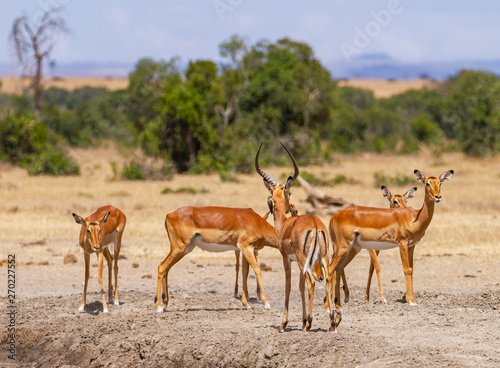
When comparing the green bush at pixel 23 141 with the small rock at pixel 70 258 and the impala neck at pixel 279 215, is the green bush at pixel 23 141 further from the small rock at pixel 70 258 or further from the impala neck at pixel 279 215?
the impala neck at pixel 279 215

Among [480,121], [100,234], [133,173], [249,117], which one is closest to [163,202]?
[133,173]

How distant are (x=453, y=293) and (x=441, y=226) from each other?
6243 mm

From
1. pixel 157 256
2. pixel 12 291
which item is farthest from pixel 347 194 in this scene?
pixel 12 291

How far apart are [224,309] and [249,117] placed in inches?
995

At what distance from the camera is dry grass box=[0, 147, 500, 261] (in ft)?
45.8

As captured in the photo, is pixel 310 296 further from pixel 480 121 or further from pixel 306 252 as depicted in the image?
pixel 480 121

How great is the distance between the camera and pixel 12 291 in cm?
992

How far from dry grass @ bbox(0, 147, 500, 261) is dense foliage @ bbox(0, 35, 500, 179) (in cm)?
151

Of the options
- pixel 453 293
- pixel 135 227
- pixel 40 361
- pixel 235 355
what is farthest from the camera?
pixel 135 227

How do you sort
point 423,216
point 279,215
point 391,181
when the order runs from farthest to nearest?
point 391,181 → point 423,216 → point 279,215

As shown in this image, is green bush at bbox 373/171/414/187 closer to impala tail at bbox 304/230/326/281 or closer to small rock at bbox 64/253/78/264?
small rock at bbox 64/253/78/264

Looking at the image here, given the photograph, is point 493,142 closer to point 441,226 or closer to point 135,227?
point 441,226

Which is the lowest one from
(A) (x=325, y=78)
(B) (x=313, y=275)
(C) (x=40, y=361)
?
(C) (x=40, y=361)

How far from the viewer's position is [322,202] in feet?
57.9
